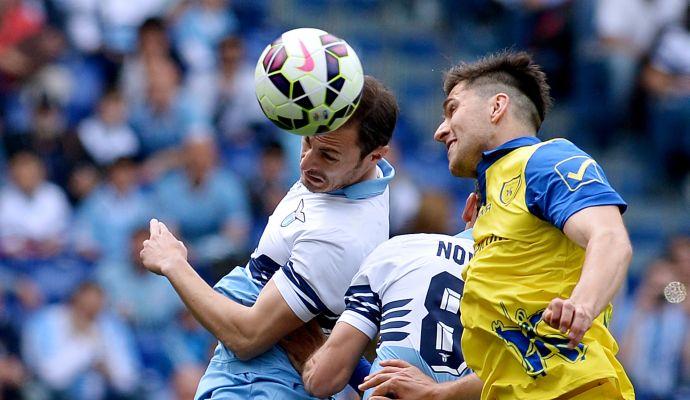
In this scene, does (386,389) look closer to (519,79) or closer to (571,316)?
(571,316)

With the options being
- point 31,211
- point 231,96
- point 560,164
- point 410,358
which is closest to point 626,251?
point 560,164

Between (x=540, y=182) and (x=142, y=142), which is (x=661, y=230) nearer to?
(x=142, y=142)

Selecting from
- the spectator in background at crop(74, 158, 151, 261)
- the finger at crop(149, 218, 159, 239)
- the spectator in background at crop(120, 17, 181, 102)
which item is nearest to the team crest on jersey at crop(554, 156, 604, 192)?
the finger at crop(149, 218, 159, 239)

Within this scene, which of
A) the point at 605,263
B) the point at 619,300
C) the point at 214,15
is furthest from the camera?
the point at 214,15

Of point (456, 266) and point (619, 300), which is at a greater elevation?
point (456, 266)

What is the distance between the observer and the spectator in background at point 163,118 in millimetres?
10882

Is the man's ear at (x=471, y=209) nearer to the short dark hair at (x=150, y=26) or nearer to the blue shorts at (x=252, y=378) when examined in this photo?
the blue shorts at (x=252, y=378)

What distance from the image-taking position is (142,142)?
35.8ft

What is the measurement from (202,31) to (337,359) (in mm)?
7614

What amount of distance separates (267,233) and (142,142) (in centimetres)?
614

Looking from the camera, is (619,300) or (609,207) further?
(619,300)

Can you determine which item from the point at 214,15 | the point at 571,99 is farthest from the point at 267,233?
the point at 571,99

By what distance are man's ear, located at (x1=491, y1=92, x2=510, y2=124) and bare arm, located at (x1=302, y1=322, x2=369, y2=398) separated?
0.88 meters

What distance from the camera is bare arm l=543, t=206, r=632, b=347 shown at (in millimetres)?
3574
